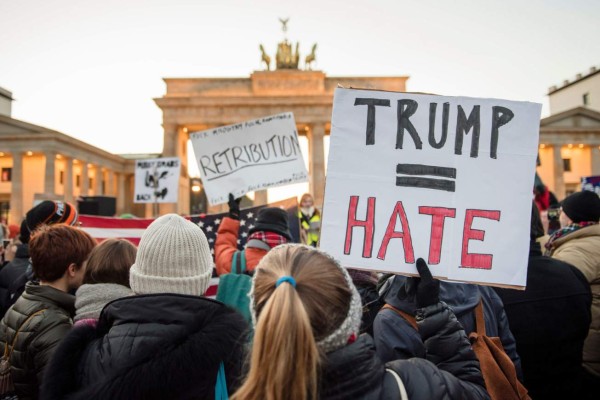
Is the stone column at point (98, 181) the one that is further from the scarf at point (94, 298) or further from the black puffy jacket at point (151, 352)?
the black puffy jacket at point (151, 352)

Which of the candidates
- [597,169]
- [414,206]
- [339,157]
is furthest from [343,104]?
[597,169]

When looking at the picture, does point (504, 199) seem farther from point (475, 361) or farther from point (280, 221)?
point (280, 221)

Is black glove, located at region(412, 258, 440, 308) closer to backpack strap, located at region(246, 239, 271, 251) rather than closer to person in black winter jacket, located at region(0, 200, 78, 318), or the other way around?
backpack strap, located at region(246, 239, 271, 251)

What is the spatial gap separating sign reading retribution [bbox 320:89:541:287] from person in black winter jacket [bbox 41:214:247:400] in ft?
1.90

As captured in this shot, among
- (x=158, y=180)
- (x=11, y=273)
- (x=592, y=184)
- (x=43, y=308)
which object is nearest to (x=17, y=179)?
(x=158, y=180)

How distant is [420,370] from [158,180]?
9.87 m

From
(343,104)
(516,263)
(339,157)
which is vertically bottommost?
(516,263)

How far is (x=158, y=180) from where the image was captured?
10555 mm

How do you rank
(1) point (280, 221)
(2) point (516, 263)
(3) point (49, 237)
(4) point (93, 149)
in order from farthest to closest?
(4) point (93, 149) → (1) point (280, 221) → (3) point (49, 237) → (2) point (516, 263)

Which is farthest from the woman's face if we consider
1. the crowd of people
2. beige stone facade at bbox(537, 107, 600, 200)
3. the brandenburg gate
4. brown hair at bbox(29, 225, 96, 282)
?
beige stone facade at bbox(537, 107, 600, 200)

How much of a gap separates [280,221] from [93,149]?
42.7m

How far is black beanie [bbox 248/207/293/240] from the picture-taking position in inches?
134

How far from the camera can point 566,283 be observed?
8.69ft

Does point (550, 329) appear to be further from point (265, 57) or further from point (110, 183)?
point (110, 183)
